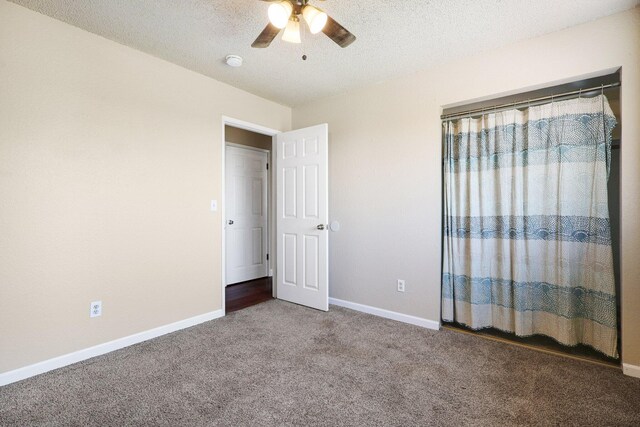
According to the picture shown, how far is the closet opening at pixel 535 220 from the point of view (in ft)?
7.39

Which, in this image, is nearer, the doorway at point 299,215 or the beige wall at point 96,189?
the beige wall at point 96,189

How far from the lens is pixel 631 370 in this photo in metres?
2.04

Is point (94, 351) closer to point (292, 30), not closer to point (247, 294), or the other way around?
point (247, 294)

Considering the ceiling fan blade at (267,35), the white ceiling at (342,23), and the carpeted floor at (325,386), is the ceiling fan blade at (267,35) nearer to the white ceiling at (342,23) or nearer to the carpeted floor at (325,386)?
the white ceiling at (342,23)

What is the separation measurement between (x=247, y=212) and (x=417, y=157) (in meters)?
2.75

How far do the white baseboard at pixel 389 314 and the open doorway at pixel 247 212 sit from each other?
3.53 feet

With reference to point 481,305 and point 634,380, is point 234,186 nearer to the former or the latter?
point 481,305

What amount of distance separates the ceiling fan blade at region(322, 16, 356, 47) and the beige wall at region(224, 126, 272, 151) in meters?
2.87

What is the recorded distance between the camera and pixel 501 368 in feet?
7.08

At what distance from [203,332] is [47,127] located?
199cm

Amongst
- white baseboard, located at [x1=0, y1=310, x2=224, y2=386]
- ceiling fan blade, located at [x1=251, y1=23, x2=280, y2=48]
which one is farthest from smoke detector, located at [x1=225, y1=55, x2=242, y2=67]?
white baseboard, located at [x1=0, y1=310, x2=224, y2=386]

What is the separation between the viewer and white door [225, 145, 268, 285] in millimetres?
4488

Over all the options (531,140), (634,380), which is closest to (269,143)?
(531,140)

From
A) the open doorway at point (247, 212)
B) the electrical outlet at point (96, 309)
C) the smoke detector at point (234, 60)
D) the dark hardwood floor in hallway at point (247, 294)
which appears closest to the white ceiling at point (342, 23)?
the smoke detector at point (234, 60)
